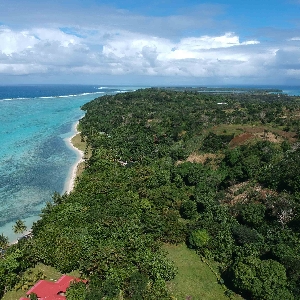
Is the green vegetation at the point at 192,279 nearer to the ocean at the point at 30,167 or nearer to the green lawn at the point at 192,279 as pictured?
the green lawn at the point at 192,279

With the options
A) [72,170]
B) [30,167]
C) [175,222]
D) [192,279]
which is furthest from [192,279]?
[30,167]

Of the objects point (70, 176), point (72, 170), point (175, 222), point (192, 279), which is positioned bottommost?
point (192, 279)

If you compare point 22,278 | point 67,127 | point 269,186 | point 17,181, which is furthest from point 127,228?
point 67,127

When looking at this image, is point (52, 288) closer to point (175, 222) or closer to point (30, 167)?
point (175, 222)

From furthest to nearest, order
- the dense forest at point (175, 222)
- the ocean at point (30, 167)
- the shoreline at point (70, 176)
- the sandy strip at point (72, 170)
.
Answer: the sandy strip at point (72, 170) → the ocean at point (30, 167) → the shoreline at point (70, 176) → the dense forest at point (175, 222)

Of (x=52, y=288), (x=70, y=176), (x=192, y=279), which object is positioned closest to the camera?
(x=52, y=288)

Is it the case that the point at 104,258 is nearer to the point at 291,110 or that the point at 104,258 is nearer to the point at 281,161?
the point at 281,161

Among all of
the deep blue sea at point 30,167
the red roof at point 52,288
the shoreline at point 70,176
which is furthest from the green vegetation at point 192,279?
the deep blue sea at point 30,167
